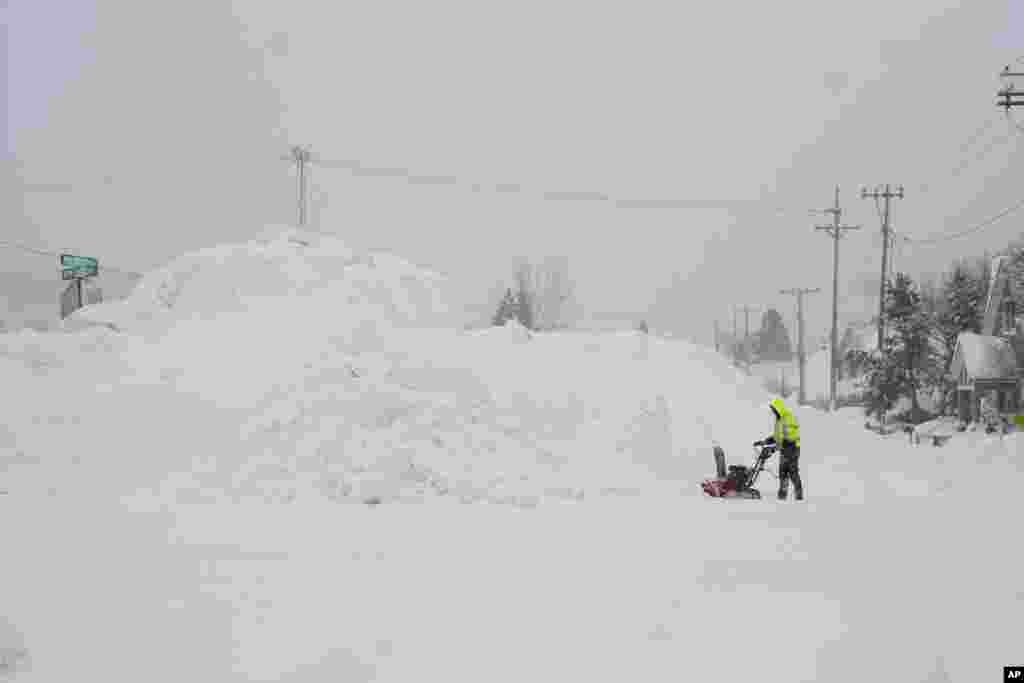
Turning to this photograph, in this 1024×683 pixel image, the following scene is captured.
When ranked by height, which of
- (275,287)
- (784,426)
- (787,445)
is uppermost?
(275,287)

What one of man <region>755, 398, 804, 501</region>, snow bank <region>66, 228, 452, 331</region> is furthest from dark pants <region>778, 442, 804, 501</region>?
snow bank <region>66, 228, 452, 331</region>

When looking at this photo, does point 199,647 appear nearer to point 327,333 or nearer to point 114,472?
point 114,472

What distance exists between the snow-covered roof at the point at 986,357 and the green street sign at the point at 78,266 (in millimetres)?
43969

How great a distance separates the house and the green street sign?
43730mm

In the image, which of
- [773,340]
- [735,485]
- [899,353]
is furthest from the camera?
[773,340]

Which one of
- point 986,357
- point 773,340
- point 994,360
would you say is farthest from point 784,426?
point 773,340

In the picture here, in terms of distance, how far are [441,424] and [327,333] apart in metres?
6.91

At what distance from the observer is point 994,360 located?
42.7m

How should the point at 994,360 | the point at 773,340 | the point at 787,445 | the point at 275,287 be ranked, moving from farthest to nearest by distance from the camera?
1. the point at 773,340
2. the point at 994,360
3. the point at 275,287
4. the point at 787,445

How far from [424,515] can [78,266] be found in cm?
2410

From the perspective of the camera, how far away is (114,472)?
1277cm

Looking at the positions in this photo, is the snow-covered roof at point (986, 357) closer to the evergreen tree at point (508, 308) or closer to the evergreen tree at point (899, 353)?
the evergreen tree at point (899, 353)

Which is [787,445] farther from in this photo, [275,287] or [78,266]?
[78,266]

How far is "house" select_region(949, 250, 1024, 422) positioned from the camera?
42.5m
